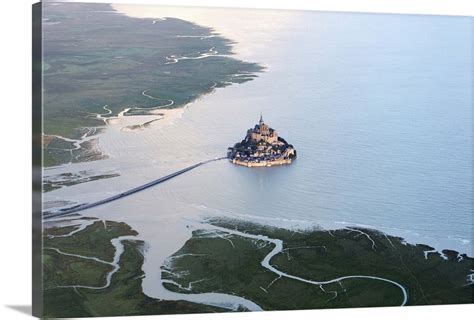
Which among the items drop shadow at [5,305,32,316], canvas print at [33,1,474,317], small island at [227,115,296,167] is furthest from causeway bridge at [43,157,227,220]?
drop shadow at [5,305,32,316]

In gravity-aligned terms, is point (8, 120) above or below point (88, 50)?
below

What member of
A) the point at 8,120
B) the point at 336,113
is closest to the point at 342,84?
the point at 336,113

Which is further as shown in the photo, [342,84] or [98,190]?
[342,84]

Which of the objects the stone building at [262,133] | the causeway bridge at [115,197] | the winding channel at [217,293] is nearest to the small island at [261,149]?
the stone building at [262,133]

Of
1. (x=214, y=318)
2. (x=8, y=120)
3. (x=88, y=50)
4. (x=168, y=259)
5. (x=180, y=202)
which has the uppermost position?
(x=88, y=50)

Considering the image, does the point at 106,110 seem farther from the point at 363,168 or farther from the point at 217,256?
the point at 363,168

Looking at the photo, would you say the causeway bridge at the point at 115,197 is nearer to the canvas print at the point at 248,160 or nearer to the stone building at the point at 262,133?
the canvas print at the point at 248,160

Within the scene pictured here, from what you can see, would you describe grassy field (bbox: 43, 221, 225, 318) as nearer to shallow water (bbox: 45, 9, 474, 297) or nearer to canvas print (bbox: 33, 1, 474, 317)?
canvas print (bbox: 33, 1, 474, 317)
